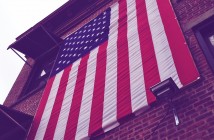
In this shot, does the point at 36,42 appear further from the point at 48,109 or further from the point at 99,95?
the point at 99,95

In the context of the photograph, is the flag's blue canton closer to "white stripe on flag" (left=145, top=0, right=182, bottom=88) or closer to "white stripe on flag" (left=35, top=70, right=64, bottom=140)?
"white stripe on flag" (left=35, top=70, right=64, bottom=140)

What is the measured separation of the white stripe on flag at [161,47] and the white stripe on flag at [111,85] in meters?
1.01

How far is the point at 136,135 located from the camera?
4.97m

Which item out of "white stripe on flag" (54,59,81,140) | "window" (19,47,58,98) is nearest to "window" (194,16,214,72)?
"white stripe on flag" (54,59,81,140)

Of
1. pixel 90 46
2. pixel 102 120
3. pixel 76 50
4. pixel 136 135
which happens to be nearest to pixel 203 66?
pixel 136 135

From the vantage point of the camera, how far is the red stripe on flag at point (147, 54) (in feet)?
17.1

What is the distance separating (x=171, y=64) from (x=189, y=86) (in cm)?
50

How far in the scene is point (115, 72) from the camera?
20.5ft

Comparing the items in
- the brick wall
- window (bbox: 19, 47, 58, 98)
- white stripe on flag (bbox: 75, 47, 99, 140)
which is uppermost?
window (bbox: 19, 47, 58, 98)

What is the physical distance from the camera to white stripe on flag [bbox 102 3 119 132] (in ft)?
17.5

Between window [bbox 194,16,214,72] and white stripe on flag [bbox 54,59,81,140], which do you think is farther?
white stripe on flag [bbox 54,59,81,140]

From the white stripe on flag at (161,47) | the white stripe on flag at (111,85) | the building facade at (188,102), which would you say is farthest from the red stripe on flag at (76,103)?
the white stripe on flag at (161,47)

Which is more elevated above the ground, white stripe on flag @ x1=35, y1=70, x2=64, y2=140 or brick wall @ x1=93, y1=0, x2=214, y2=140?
white stripe on flag @ x1=35, y1=70, x2=64, y2=140

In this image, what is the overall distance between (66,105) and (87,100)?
0.67m
